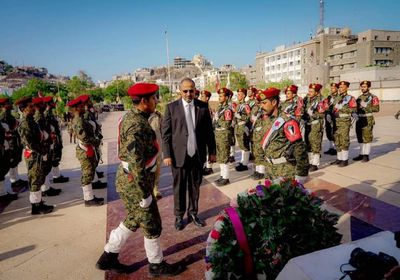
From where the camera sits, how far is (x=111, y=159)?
9852mm

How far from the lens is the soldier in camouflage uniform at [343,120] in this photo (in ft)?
23.8

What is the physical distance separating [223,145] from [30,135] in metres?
3.87

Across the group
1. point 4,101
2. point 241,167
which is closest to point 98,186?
point 4,101

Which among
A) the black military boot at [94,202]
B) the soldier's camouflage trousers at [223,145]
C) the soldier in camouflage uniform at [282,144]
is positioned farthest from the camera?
the soldier's camouflage trousers at [223,145]

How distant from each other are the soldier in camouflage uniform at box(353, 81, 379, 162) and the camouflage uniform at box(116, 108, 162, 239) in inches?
261

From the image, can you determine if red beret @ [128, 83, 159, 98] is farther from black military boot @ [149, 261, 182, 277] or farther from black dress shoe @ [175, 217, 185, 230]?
black dress shoe @ [175, 217, 185, 230]

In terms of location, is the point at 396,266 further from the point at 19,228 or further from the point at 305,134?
the point at 305,134

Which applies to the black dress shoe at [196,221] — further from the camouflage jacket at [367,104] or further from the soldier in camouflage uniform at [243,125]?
the camouflage jacket at [367,104]

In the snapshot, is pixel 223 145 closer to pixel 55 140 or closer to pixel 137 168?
pixel 137 168

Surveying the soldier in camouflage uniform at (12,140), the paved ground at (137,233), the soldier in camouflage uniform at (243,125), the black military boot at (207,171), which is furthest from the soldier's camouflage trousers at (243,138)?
the soldier in camouflage uniform at (12,140)

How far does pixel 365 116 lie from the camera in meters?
7.67

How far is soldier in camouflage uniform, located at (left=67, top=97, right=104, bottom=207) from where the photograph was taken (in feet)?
17.7

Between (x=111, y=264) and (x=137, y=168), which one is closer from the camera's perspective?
(x=137, y=168)

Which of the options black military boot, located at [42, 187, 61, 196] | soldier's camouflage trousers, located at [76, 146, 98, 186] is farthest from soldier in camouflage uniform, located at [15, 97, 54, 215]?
black military boot, located at [42, 187, 61, 196]
